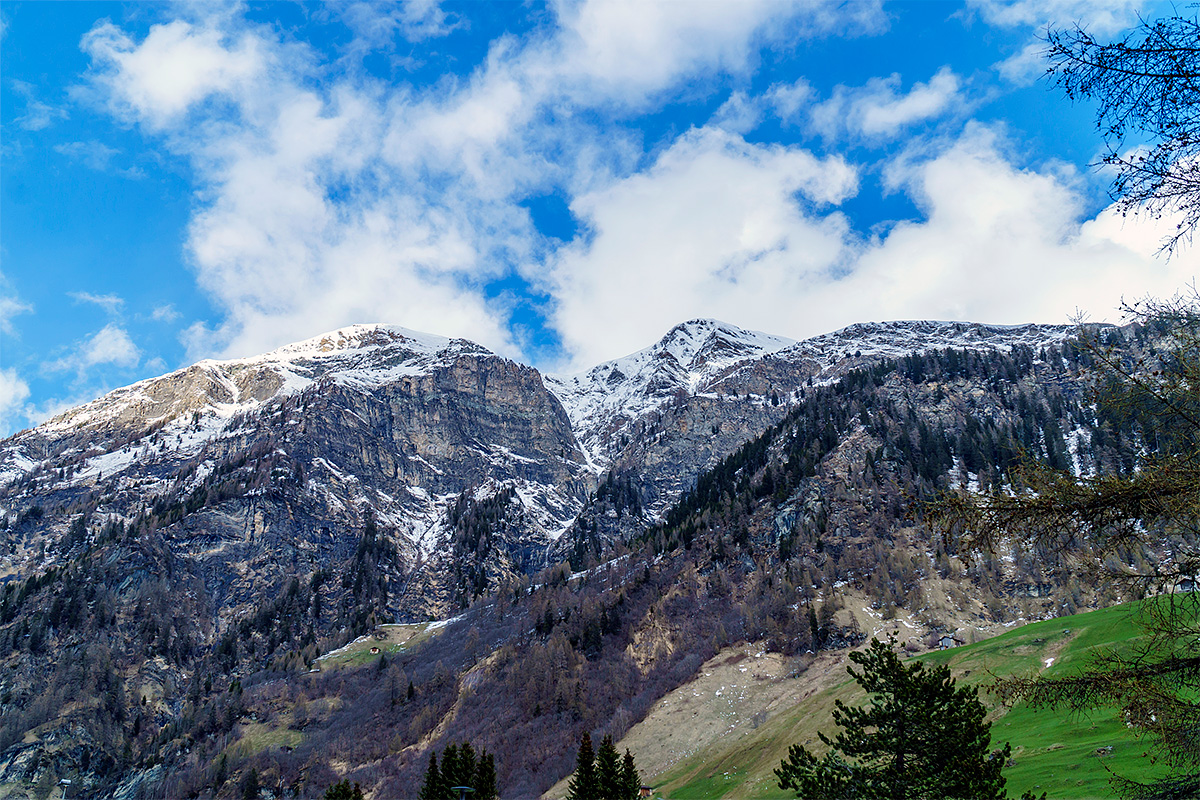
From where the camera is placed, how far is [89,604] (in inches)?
6969

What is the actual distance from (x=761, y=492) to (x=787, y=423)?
126 ft

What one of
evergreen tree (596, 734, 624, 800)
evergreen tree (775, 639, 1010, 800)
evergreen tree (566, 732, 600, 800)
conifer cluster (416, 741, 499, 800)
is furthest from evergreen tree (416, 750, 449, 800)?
evergreen tree (775, 639, 1010, 800)

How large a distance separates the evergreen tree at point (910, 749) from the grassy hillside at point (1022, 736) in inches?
598

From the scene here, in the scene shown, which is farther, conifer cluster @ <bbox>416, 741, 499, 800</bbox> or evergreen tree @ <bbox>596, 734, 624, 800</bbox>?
conifer cluster @ <bbox>416, 741, 499, 800</bbox>

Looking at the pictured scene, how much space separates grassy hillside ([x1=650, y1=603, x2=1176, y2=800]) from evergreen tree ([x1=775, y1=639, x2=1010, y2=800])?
15180 millimetres

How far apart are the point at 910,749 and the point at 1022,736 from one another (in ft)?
109

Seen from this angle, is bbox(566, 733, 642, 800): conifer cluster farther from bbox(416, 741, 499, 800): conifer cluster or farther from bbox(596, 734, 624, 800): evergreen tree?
bbox(416, 741, 499, 800): conifer cluster

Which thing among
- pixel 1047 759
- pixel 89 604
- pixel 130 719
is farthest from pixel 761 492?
pixel 89 604

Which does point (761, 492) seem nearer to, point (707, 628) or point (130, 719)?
point (707, 628)

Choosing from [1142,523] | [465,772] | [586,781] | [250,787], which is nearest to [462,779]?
[465,772]

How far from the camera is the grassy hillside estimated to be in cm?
3284

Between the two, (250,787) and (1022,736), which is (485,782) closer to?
(1022,736)

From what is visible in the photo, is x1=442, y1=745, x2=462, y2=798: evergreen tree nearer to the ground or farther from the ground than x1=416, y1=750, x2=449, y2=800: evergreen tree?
farther from the ground

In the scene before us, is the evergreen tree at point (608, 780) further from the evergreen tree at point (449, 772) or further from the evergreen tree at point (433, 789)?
the evergreen tree at point (433, 789)
